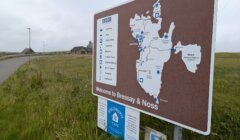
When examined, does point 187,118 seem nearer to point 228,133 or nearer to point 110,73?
point 110,73

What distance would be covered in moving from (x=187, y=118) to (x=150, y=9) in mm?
1507

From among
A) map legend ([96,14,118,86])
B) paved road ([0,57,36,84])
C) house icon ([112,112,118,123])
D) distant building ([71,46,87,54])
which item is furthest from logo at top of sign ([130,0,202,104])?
distant building ([71,46,87,54])

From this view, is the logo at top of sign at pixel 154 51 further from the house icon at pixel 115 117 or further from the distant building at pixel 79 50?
the distant building at pixel 79 50

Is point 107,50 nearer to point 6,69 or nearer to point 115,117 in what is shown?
point 115,117

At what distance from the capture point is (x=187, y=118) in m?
2.85

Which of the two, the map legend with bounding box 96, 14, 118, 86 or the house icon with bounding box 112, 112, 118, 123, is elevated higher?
the map legend with bounding box 96, 14, 118, 86

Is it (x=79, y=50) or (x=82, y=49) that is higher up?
(x=82, y=49)

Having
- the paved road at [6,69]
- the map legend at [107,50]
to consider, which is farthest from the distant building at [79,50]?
the map legend at [107,50]

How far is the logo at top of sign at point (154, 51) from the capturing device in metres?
2.84

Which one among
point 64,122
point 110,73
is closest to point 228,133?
point 110,73

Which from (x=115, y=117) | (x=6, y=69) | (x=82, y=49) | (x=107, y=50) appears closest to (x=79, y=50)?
(x=82, y=49)

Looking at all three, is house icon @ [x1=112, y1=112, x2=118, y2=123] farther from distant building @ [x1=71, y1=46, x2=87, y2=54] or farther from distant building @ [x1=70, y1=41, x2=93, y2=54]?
distant building @ [x1=71, y1=46, x2=87, y2=54]

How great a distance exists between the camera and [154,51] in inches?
132

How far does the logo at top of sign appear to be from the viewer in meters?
2.84
